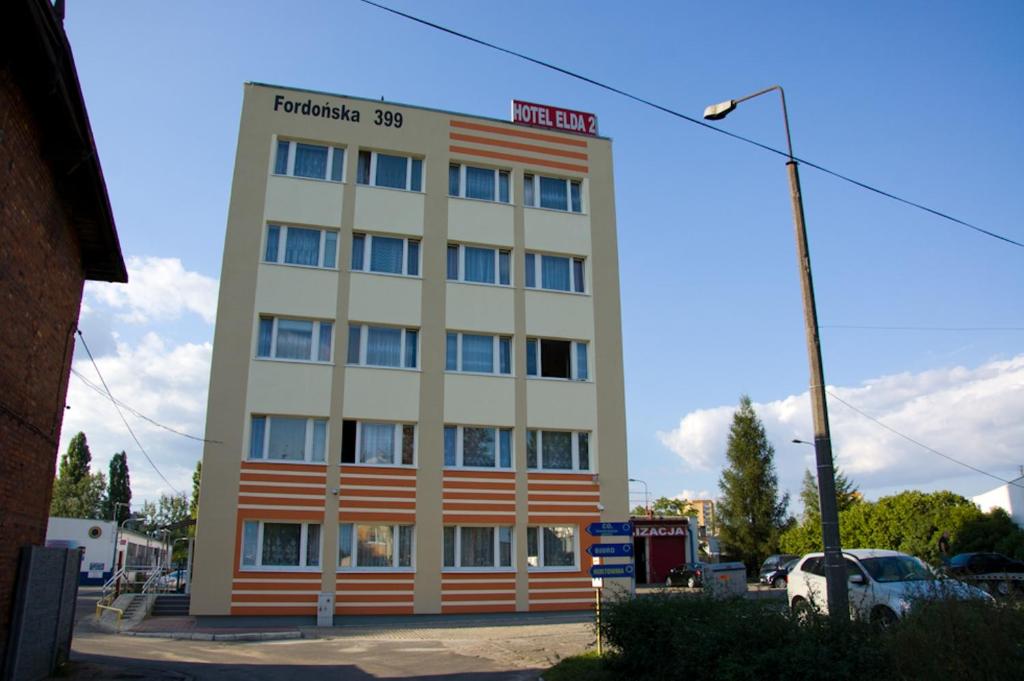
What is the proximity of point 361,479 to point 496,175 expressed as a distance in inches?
452

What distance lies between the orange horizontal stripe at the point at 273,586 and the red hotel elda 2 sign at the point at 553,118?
16885 mm

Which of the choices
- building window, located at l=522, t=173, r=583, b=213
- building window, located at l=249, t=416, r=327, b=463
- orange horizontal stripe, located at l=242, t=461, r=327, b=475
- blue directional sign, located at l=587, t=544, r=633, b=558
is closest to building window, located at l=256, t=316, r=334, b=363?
building window, located at l=249, t=416, r=327, b=463

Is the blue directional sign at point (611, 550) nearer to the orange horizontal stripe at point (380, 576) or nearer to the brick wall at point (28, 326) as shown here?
the brick wall at point (28, 326)

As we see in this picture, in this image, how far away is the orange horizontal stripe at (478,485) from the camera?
79.5ft

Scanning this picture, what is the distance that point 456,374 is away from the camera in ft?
82.4

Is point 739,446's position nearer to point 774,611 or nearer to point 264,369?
point 264,369

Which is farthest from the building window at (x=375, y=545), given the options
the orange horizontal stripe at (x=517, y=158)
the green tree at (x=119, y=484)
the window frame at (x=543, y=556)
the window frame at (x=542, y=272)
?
the green tree at (x=119, y=484)

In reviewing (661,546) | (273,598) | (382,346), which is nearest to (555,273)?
(382,346)

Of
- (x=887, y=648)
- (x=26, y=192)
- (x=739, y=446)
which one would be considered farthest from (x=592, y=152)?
(x=739, y=446)

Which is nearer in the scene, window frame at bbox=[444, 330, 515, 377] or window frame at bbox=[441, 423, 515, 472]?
window frame at bbox=[441, 423, 515, 472]

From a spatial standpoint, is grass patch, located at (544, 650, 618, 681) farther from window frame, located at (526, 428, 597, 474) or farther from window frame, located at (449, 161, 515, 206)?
window frame, located at (449, 161, 515, 206)

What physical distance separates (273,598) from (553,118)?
18.7 meters

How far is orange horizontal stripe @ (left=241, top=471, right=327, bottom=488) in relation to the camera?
22.7m

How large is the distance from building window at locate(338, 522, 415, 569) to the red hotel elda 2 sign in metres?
14.7
